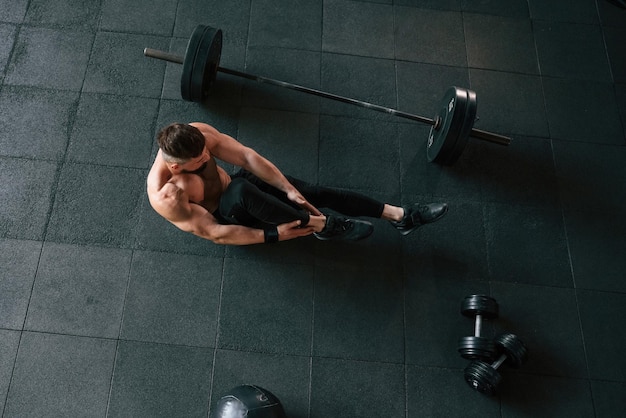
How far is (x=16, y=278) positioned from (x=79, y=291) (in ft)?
1.20

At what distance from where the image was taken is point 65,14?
3785 mm

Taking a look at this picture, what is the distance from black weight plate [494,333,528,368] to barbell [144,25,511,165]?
42.9 inches

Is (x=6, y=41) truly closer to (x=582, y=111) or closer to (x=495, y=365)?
(x=495, y=365)

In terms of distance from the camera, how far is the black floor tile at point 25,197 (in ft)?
10.6

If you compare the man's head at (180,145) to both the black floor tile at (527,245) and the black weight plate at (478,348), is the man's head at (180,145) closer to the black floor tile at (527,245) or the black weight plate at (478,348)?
the black weight plate at (478,348)

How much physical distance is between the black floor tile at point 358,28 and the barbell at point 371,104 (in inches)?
21.9

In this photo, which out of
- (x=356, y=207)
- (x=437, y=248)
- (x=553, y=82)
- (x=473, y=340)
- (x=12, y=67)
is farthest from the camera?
(x=553, y=82)

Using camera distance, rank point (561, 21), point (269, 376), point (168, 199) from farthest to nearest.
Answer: point (561, 21) → point (269, 376) → point (168, 199)

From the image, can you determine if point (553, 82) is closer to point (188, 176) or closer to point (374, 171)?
point (374, 171)

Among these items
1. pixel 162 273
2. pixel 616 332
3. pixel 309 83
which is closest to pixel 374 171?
pixel 309 83

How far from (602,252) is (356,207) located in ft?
5.18

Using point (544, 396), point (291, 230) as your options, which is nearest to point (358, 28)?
point (291, 230)

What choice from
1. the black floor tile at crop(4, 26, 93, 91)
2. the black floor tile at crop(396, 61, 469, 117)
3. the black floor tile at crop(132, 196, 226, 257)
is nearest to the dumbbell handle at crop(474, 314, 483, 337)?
the black floor tile at crop(396, 61, 469, 117)

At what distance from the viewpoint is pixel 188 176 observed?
2658 millimetres
